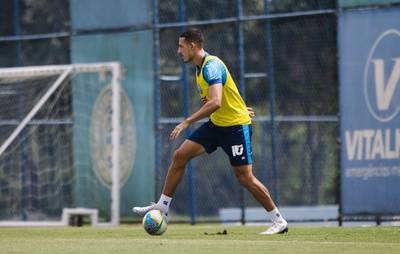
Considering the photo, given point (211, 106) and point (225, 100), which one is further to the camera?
point (225, 100)

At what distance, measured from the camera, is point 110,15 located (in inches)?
677

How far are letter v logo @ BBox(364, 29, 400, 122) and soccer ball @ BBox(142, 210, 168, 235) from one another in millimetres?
4412

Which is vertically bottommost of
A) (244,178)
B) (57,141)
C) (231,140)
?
(244,178)

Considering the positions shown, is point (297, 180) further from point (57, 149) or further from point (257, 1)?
point (57, 149)

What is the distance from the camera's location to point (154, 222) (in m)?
11.5

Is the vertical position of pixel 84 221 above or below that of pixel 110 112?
below

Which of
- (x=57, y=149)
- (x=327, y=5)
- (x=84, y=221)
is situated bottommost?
(x=84, y=221)

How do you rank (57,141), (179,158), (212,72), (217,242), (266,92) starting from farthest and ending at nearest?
(57,141)
(266,92)
(179,158)
(212,72)
(217,242)

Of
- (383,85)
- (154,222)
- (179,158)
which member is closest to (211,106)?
(179,158)

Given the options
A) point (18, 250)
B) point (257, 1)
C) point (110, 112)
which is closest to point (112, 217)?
point (110, 112)

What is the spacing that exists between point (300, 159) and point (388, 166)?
4.97 feet

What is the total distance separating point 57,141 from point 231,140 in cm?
653

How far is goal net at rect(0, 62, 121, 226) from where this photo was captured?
17.0 m

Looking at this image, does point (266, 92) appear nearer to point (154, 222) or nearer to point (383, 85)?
point (383, 85)
